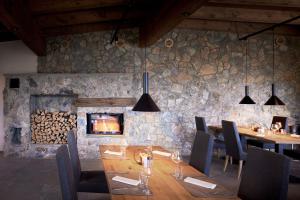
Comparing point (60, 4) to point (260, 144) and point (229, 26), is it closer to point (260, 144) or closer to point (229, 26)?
point (229, 26)

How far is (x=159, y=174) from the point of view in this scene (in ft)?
9.16

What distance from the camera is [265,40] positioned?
24.9ft

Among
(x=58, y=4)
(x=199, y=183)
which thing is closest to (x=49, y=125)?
(x=58, y=4)

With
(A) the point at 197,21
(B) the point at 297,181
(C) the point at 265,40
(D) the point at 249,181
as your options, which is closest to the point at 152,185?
(D) the point at 249,181

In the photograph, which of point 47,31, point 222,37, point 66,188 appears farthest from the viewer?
point 222,37

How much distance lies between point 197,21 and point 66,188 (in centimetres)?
539

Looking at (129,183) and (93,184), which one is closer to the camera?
(129,183)

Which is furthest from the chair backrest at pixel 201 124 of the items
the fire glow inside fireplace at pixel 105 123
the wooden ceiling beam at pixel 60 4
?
the wooden ceiling beam at pixel 60 4

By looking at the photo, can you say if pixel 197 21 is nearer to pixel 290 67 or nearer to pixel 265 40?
pixel 265 40

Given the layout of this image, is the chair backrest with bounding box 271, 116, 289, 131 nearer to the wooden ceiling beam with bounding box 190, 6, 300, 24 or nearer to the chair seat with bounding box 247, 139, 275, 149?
the chair seat with bounding box 247, 139, 275, 149

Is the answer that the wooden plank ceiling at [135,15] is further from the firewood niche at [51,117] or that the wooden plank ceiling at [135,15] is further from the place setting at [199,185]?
the place setting at [199,185]

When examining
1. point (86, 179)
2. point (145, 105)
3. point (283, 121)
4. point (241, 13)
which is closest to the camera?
point (145, 105)

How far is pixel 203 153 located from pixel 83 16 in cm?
358

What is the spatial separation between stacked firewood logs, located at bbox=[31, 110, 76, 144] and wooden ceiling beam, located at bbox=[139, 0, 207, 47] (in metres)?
2.39
